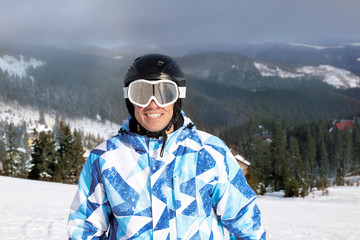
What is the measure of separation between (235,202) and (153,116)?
2.54ft

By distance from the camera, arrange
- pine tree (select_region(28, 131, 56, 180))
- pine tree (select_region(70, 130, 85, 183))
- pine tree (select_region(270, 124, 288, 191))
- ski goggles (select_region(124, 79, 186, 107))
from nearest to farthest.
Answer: ski goggles (select_region(124, 79, 186, 107)) → pine tree (select_region(28, 131, 56, 180)) → pine tree (select_region(70, 130, 85, 183)) → pine tree (select_region(270, 124, 288, 191))

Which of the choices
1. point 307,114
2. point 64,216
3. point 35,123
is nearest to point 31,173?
point 64,216

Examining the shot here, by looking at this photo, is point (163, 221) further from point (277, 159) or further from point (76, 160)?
point (277, 159)

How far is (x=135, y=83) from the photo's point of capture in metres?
2.21

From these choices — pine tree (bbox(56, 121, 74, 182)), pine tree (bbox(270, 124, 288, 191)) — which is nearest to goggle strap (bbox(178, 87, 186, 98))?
pine tree (bbox(56, 121, 74, 182))

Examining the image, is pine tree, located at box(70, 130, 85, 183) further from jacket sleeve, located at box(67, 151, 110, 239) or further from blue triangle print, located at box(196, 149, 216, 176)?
blue triangle print, located at box(196, 149, 216, 176)

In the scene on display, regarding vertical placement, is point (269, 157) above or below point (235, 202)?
below

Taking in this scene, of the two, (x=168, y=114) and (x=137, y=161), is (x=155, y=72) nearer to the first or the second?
(x=168, y=114)

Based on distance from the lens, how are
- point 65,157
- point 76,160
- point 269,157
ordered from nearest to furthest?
point 65,157
point 76,160
point 269,157

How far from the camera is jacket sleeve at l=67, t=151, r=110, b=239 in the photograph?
206 centimetres

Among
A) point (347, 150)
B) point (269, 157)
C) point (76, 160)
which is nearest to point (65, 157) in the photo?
point (76, 160)

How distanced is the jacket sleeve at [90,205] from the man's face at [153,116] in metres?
0.37

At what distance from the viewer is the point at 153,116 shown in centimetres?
215

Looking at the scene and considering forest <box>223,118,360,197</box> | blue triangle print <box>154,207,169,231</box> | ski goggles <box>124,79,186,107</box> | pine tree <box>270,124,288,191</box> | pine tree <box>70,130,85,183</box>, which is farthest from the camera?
forest <box>223,118,360,197</box>
